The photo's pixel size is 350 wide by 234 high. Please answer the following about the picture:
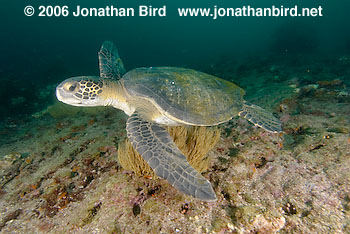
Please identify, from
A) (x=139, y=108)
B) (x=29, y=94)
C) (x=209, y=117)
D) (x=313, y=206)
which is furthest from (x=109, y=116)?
(x=29, y=94)

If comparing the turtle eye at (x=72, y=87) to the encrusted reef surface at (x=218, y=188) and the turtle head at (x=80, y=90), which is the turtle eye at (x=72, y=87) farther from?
the encrusted reef surface at (x=218, y=188)

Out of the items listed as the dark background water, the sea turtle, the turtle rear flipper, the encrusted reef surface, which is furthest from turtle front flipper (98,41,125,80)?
the dark background water

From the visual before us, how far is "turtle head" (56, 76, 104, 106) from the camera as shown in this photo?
2.88m

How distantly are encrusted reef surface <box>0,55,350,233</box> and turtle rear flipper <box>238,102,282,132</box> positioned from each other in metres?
0.17

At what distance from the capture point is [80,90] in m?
2.94

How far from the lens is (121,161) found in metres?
2.37

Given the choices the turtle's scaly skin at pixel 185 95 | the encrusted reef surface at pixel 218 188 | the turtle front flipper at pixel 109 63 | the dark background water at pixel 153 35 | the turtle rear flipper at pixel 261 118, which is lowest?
the encrusted reef surface at pixel 218 188

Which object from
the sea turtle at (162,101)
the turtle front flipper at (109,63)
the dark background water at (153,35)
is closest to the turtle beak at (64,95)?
the sea turtle at (162,101)

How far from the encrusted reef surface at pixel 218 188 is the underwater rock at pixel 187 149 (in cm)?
12

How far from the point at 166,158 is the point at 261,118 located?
1.95 meters

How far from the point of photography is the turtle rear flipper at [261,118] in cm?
284

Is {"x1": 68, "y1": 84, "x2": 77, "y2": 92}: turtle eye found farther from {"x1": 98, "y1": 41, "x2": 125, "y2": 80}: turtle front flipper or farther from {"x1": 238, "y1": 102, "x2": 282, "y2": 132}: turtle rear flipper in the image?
{"x1": 238, "y1": 102, "x2": 282, "y2": 132}: turtle rear flipper

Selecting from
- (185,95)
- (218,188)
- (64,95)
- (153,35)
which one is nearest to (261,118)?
(185,95)

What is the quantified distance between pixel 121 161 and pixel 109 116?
3.30m
